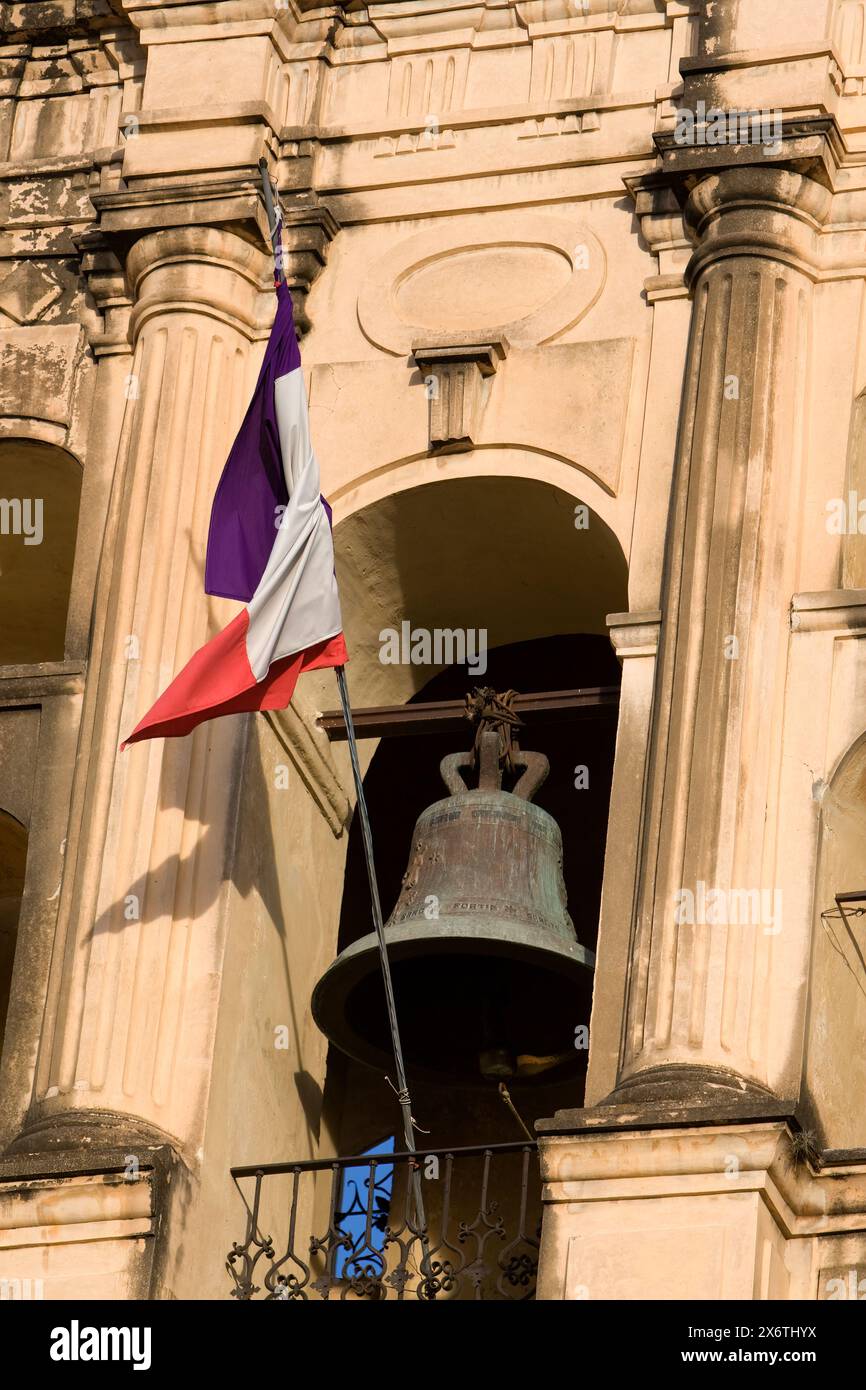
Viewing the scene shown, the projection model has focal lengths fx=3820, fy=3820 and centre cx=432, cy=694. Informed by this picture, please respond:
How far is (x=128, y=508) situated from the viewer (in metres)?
17.2

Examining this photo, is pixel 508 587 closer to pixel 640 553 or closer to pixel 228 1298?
pixel 640 553

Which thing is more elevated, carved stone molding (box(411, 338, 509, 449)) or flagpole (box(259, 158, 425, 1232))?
carved stone molding (box(411, 338, 509, 449))

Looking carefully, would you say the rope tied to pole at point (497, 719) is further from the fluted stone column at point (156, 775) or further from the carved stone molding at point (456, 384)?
the carved stone molding at point (456, 384)

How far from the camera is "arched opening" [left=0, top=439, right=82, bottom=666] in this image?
18.3 m

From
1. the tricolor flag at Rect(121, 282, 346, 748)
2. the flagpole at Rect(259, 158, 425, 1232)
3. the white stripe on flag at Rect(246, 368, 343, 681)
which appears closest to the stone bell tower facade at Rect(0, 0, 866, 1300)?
the flagpole at Rect(259, 158, 425, 1232)

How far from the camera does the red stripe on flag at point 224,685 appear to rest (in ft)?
51.7

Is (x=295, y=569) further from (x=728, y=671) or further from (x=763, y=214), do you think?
(x=763, y=214)

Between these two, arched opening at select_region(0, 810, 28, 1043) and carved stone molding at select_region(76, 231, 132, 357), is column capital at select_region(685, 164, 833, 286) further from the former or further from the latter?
arched opening at select_region(0, 810, 28, 1043)

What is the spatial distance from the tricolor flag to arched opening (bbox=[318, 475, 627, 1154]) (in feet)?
2.70

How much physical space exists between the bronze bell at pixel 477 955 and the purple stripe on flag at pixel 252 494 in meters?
1.28

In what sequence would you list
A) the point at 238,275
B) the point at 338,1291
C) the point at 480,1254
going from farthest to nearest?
the point at 238,275, the point at 338,1291, the point at 480,1254

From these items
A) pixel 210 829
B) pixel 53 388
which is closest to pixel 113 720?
pixel 210 829

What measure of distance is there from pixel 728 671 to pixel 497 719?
1.23m

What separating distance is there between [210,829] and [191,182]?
10.6 ft
